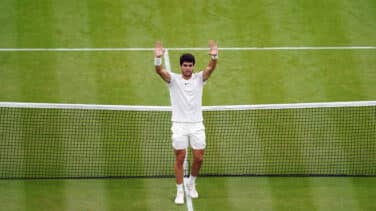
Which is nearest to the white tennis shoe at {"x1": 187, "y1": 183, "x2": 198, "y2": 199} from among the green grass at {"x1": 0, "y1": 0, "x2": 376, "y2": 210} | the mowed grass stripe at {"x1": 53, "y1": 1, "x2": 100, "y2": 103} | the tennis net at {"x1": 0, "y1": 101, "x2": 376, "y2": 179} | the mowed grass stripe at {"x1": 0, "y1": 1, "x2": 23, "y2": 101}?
the green grass at {"x1": 0, "y1": 0, "x2": 376, "y2": 210}

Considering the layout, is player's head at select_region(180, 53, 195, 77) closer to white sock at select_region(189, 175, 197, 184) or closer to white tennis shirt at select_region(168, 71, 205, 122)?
white tennis shirt at select_region(168, 71, 205, 122)

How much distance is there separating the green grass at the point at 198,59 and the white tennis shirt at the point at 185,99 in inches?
63.3

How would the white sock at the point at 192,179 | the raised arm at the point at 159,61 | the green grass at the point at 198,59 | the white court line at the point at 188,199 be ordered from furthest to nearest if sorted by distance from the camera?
the green grass at the point at 198,59 → the white sock at the point at 192,179 → the white court line at the point at 188,199 → the raised arm at the point at 159,61

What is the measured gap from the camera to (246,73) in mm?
17750

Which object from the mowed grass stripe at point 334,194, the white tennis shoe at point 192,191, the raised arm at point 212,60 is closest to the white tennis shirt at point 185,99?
the raised arm at point 212,60

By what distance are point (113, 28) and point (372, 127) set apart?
7.54m

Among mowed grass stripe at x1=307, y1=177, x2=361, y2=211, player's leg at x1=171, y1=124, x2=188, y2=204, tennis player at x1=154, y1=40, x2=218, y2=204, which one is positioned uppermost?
tennis player at x1=154, y1=40, x2=218, y2=204

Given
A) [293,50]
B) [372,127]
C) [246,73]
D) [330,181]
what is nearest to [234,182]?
[330,181]

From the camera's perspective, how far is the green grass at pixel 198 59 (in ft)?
42.2

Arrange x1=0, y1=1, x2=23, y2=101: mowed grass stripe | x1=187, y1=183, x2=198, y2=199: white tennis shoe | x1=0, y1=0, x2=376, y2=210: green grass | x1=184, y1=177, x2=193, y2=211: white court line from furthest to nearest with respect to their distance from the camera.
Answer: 1. x1=0, y1=1, x2=23, y2=101: mowed grass stripe
2. x1=0, y1=0, x2=376, y2=210: green grass
3. x1=187, y1=183, x2=198, y2=199: white tennis shoe
4. x1=184, y1=177, x2=193, y2=211: white court line

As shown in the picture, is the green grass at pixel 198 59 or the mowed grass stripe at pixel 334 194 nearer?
the mowed grass stripe at pixel 334 194

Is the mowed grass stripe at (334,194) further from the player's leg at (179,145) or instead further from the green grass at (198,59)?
the player's leg at (179,145)

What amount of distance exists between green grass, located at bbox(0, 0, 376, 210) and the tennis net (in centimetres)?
19

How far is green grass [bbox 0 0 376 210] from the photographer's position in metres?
12.9
